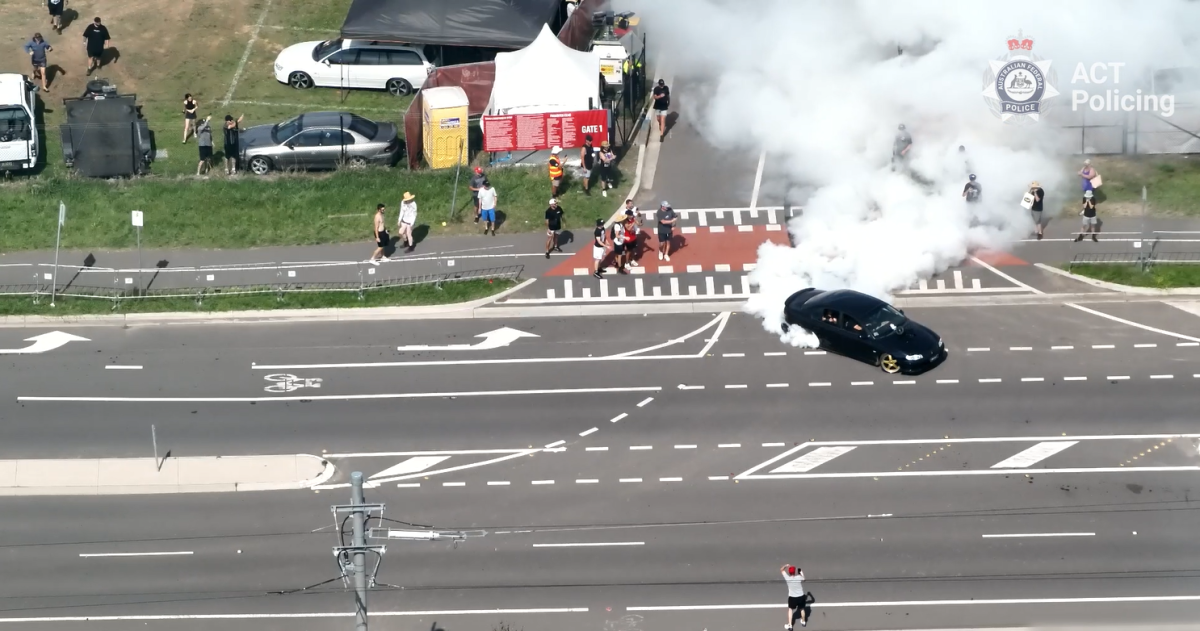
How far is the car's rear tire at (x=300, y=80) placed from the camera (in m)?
44.9

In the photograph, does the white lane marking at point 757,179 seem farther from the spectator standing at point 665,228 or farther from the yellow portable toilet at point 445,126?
the yellow portable toilet at point 445,126

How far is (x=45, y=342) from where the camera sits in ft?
113

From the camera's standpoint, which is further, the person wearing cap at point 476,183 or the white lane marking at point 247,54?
the white lane marking at point 247,54

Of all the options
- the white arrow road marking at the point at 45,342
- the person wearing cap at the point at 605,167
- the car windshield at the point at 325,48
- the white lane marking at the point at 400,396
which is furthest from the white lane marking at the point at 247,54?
the white lane marking at the point at 400,396

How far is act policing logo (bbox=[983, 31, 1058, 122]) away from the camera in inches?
1571

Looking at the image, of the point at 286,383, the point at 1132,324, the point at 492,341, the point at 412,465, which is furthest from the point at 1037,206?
the point at 286,383

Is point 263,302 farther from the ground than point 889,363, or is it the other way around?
point 263,302

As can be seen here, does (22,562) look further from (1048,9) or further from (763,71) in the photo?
(1048,9)

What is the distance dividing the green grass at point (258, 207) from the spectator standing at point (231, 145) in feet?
1.64

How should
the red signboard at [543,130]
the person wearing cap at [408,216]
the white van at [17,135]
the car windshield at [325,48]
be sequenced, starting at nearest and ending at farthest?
the person wearing cap at [408,216] → the red signboard at [543,130] → the white van at [17,135] → the car windshield at [325,48]

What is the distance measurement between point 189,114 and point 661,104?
43.3 ft

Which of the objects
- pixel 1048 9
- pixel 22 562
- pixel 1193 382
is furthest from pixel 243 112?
pixel 1193 382

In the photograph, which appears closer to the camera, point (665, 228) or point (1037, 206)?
point (665, 228)

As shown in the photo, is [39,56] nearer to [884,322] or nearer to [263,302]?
[263,302]
